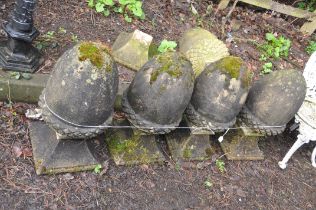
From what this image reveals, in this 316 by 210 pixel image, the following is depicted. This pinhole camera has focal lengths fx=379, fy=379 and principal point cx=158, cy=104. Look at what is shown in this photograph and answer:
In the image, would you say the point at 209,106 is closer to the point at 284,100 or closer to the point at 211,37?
the point at 284,100

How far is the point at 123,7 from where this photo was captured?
5.20m

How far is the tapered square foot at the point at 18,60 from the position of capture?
11.9 ft

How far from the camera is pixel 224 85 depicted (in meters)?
3.42

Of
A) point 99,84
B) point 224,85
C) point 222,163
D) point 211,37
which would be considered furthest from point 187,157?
point 211,37

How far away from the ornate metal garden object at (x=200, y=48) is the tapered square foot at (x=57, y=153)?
5.93 feet

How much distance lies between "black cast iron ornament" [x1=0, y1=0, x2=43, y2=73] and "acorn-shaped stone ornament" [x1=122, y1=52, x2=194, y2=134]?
1097mm

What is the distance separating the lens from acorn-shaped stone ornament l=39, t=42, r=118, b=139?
2863 millimetres

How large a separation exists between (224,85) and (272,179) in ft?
4.28

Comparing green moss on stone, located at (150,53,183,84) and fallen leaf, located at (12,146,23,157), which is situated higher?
green moss on stone, located at (150,53,183,84)

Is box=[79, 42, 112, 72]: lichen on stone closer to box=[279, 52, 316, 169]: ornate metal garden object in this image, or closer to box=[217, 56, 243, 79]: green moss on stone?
box=[217, 56, 243, 79]: green moss on stone

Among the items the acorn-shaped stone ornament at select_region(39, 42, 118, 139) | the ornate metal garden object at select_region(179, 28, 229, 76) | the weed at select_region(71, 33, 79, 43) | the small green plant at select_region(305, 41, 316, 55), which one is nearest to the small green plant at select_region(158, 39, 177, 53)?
the ornate metal garden object at select_region(179, 28, 229, 76)

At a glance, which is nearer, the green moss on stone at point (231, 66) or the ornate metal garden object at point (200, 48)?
the green moss on stone at point (231, 66)

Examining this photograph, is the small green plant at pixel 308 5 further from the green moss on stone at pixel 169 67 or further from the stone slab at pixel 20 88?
the stone slab at pixel 20 88

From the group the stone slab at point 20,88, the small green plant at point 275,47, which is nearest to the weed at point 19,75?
the stone slab at point 20,88
